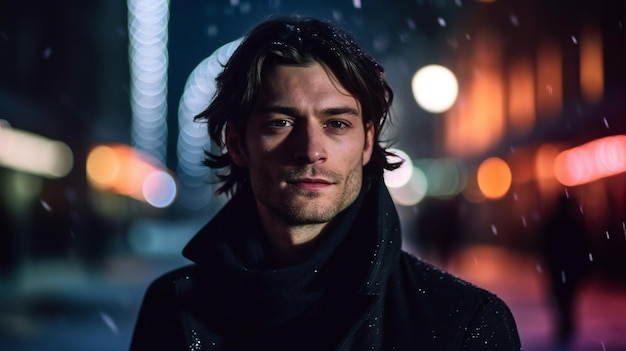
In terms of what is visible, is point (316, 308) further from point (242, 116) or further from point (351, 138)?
point (242, 116)

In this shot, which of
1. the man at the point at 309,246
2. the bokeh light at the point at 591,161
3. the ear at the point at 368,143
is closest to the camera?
the man at the point at 309,246

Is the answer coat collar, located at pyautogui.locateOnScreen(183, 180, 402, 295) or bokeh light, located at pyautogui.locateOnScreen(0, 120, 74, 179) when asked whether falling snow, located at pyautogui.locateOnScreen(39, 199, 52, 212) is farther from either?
coat collar, located at pyautogui.locateOnScreen(183, 180, 402, 295)

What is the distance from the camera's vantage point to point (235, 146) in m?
3.48

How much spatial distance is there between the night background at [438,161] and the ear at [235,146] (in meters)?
0.81

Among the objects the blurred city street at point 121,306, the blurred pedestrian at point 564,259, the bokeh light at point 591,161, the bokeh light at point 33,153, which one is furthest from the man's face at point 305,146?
the bokeh light at point 33,153

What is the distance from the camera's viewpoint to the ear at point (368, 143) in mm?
3270

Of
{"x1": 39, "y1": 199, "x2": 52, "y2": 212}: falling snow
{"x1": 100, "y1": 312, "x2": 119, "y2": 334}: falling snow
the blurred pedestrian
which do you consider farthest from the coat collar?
{"x1": 39, "y1": 199, "x2": 52, "y2": 212}: falling snow

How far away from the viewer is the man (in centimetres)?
269

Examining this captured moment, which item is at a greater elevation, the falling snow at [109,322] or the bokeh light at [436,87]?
the bokeh light at [436,87]

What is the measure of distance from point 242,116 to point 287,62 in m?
0.38

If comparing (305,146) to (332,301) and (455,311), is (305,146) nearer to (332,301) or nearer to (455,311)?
(332,301)

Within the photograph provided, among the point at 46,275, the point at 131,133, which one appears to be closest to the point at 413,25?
the point at 131,133

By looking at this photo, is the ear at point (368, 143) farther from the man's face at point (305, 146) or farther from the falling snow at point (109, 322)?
the falling snow at point (109, 322)

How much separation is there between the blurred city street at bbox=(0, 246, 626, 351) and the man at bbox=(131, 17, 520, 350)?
756 cm
